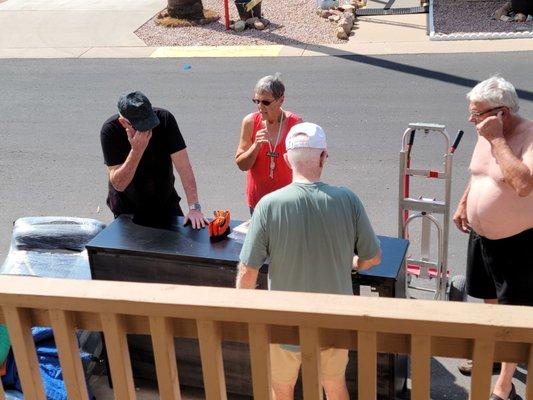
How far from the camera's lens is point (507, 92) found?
12.4 feet

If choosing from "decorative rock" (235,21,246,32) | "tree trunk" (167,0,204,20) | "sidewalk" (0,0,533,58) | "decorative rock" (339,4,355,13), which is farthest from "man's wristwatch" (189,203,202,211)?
"tree trunk" (167,0,204,20)

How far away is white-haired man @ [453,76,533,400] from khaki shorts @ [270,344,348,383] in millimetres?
1070

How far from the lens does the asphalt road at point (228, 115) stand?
749 cm

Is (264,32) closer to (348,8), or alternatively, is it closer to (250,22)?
(250,22)

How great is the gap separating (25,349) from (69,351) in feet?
0.49

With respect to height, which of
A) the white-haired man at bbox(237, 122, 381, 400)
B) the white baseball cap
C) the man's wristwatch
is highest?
the white baseball cap

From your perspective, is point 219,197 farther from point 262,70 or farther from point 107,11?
point 107,11

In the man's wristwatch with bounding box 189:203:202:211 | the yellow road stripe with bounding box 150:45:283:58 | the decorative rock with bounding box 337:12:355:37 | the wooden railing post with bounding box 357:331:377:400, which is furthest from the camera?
the decorative rock with bounding box 337:12:355:37

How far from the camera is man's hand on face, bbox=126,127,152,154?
436cm

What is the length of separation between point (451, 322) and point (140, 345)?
9.52 ft

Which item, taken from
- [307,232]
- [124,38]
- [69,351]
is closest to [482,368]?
[69,351]

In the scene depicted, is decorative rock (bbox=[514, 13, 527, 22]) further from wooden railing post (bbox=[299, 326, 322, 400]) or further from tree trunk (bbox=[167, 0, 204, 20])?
wooden railing post (bbox=[299, 326, 322, 400])

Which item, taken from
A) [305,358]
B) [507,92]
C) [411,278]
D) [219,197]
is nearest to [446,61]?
[219,197]

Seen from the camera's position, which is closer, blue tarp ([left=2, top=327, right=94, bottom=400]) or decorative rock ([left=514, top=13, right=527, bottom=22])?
blue tarp ([left=2, top=327, right=94, bottom=400])
